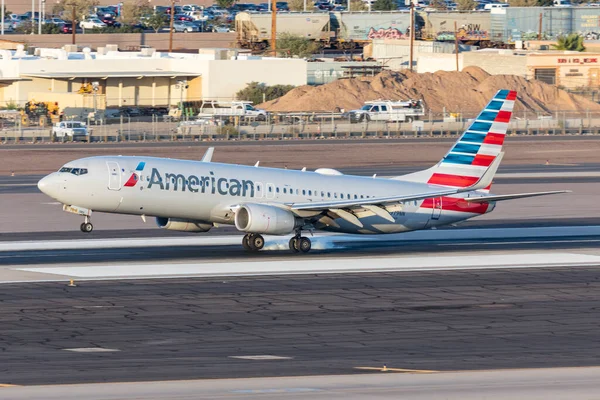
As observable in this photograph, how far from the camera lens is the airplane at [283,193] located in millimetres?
44781

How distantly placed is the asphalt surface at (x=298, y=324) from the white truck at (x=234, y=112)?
78.6 m

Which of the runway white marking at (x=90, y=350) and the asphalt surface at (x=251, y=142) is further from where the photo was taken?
the asphalt surface at (x=251, y=142)

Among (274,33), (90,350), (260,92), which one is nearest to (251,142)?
(260,92)

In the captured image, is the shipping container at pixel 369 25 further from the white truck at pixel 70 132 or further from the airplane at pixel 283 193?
the airplane at pixel 283 193

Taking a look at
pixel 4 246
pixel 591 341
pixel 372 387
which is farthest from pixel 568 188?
pixel 372 387

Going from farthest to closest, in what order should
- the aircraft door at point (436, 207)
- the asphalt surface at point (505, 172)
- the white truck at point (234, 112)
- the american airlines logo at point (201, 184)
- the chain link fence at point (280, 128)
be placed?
1. the white truck at point (234, 112)
2. the chain link fence at point (280, 128)
3. the asphalt surface at point (505, 172)
4. the aircraft door at point (436, 207)
5. the american airlines logo at point (201, 184)

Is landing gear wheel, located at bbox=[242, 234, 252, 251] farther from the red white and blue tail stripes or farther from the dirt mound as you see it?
the dirt mound

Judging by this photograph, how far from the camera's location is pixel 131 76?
134 m

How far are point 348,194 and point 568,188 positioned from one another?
99.1ft

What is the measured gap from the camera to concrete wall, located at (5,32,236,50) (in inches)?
7215

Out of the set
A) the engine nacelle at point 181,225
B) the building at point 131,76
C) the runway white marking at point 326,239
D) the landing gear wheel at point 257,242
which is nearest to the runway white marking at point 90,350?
the engine nacelle at point 181,225

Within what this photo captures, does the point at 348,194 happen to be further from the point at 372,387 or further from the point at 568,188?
the point at 568,188

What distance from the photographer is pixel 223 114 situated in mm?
121375

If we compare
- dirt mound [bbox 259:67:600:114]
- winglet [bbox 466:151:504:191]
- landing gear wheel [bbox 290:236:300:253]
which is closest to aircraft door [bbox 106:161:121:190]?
landing gear wheel [bbox 290:236:300:253]
